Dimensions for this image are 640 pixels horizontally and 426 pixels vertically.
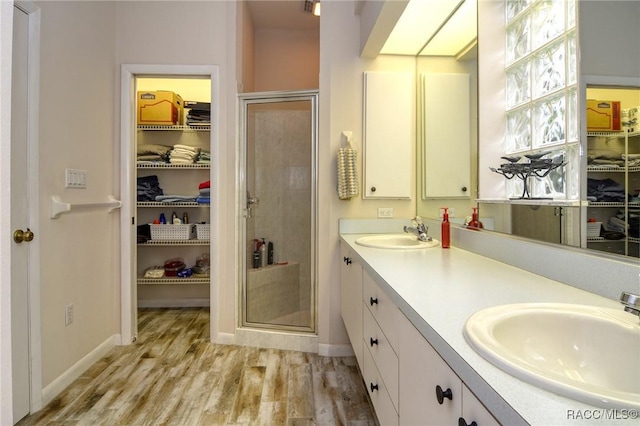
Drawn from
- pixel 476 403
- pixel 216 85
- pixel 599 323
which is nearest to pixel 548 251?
pixel 599 323

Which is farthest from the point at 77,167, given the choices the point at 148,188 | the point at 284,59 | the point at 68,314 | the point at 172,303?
the point at 284,59

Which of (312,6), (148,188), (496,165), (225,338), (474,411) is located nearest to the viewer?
(474,411)

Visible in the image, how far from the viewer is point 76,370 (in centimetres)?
208

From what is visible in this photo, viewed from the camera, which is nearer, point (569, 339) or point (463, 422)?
point (463, 422)

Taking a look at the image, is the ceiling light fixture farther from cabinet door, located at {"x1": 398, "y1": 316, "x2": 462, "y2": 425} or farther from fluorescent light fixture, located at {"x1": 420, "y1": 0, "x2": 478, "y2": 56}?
cabinet door, located at {"x1": 398, "y1": 316, "x2": 462, "y2": 425}

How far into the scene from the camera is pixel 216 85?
2.55 meters

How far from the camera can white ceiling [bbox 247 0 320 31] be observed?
3080mm

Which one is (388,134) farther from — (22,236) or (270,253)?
(22,236)

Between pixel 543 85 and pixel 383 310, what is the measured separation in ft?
3.24

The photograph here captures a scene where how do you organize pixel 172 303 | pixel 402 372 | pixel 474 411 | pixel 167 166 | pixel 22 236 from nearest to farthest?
pixel 474 411 < pixel 402 372 < pixel 22 236 < pixel 167 166 < pixel 172 303

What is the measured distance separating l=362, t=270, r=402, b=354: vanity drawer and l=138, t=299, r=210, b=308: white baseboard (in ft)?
8.38

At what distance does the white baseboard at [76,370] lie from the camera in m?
1.84

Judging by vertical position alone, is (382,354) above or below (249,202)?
below

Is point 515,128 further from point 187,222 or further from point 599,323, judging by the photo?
point 187,222
